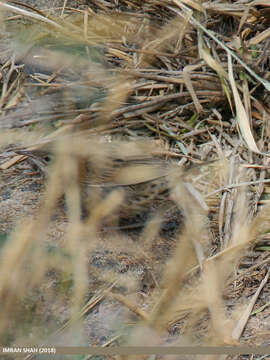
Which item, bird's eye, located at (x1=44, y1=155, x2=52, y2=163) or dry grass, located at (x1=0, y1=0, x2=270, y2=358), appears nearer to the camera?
dry grass, located at (x1=0, y1=0, x2=270, y2=358)

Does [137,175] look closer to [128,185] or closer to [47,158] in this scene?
[128,185]

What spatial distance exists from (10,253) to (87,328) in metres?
0.22

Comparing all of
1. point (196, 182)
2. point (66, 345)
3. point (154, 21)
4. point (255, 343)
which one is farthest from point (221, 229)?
point (154, 21)

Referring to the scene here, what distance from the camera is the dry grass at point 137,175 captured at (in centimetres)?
97

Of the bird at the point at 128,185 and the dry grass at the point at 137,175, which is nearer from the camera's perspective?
the dry grass at the point at 137,175

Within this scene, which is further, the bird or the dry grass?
the bird

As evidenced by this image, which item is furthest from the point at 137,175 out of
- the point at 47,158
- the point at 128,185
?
the point at 47,158

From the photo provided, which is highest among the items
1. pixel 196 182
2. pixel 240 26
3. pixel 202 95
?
pixel 240 26

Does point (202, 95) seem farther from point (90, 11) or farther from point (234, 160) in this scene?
point (90, 11)

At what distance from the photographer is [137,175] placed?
3.72 feet

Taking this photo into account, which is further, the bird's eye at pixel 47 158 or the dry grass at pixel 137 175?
the bird's eye at pixel 47 158

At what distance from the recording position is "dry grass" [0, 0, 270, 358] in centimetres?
97

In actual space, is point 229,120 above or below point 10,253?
above

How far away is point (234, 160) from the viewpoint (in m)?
1.19
